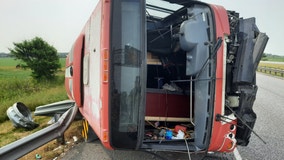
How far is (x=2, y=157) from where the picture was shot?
3035 mm

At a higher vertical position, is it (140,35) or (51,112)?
(140,35)

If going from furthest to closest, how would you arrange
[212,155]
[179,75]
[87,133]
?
[87,133] → [179,75] → [212,155]

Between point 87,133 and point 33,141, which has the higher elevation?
point 33,141

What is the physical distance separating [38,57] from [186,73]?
2346 cm

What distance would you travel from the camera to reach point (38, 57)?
23.3 meters

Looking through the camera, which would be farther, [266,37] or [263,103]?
[263,103]

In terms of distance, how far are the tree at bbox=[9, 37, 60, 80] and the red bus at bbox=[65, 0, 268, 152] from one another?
69.8 feet

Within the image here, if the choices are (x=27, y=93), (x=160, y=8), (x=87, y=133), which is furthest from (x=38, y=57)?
(x=160, y=8)

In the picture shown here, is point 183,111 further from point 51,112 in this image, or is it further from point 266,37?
point 51,112

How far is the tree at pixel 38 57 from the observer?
74.8 feet

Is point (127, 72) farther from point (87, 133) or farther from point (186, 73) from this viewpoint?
point (87, 133)

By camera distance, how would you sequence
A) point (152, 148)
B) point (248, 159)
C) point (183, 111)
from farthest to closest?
point (183, 111)
point (248, 159)
point (152, 148)

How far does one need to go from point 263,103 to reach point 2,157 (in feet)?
25.9

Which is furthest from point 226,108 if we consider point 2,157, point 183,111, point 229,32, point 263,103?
point 263,103
